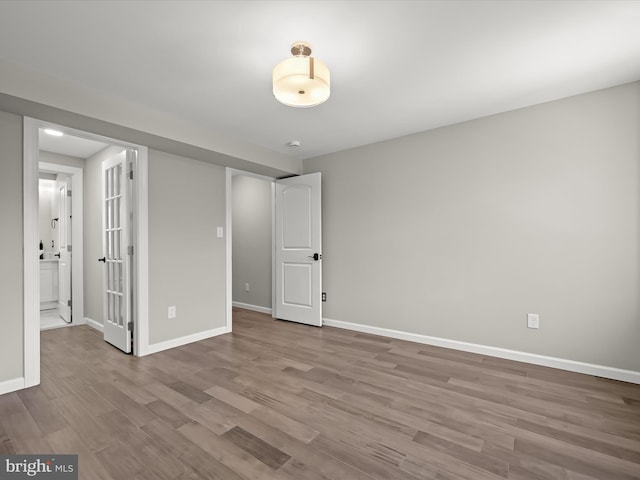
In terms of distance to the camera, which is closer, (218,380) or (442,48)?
(442,48)

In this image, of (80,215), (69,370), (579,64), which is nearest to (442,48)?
(579,64)

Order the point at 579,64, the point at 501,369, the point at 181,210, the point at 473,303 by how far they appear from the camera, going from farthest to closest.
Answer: the point at 181,210, the point at 473,303, the point at 501,369, the point at 579,64

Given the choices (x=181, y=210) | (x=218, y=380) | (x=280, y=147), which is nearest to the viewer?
(x=218, y=380)

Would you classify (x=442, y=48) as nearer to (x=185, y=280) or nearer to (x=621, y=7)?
(x=621, y=7)

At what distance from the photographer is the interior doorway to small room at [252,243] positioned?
525 cm

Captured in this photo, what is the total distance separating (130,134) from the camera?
2838 mm

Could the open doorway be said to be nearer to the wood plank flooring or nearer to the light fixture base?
the wood plank flooring

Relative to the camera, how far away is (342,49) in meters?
2.01

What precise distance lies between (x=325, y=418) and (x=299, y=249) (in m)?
2.66

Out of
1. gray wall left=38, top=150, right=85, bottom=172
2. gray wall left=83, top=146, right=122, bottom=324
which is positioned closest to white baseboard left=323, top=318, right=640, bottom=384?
gray wall left=83, top=146, right=122, bottom=324

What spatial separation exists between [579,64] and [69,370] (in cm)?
483

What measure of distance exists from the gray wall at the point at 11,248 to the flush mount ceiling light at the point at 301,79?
7.13 feet

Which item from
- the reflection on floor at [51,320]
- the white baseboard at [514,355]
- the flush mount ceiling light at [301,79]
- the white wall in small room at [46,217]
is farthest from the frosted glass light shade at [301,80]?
the white wall in small room at [46,217]

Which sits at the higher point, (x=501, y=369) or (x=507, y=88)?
(x=507, y=88)
